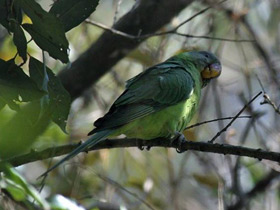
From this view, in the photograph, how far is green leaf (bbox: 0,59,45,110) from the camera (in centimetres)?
207

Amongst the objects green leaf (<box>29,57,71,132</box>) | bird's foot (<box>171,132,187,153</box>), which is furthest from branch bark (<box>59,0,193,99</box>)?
green leaf (<box>29,57,71,132</box>)

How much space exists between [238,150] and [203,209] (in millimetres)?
2637

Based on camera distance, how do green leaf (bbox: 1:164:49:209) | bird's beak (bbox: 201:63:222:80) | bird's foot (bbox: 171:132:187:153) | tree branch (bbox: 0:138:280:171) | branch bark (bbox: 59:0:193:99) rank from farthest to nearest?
bird's beak (bbox: 201:63:222:80) < branch bark (bbox: 59:0:193:99) < bird's foot (bbox: 171:132:187:153) < tree branch (bbox: 0:138:280:171) < green leaf (bbox: 1:164:49:209)

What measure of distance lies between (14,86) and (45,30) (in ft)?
0.78

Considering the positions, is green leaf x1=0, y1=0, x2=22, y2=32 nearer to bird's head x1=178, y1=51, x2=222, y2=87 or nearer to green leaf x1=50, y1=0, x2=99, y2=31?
green leaf x1=50, y1=0, x2=99, y2=31

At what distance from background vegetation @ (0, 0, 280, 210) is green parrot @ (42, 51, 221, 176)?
0.25 m

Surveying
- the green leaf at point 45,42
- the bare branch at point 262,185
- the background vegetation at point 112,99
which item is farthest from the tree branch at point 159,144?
the bare branch at point 262,185

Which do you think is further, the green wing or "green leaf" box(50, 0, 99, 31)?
the green wing

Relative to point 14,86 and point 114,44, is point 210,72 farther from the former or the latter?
point 14,86

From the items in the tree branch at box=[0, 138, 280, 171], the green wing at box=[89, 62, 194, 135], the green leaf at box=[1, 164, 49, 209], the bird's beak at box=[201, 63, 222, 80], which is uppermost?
the bird's beak at box=[201, 63, 222, 80]

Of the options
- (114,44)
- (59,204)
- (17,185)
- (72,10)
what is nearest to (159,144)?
(114,44)

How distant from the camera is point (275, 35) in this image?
5.06 m

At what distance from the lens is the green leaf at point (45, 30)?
2072 mm

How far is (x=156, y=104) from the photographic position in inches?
128
